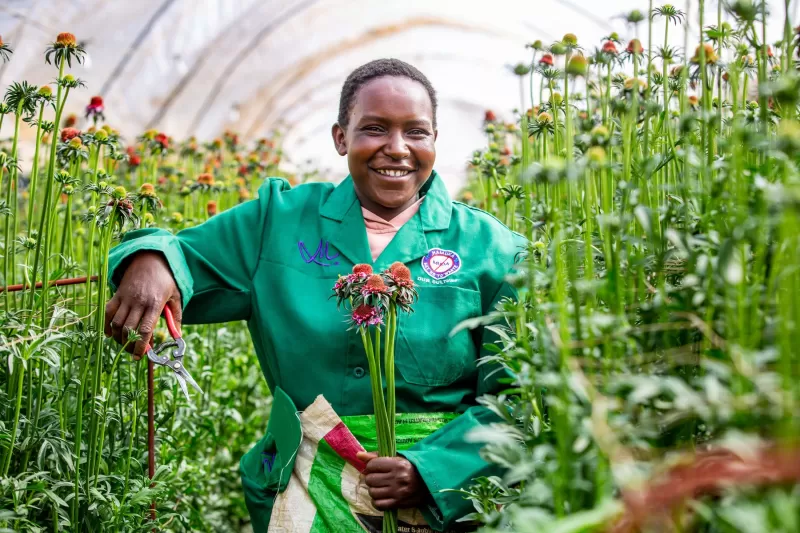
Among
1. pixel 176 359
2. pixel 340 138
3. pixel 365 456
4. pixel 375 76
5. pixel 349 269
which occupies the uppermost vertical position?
pixel 375 76

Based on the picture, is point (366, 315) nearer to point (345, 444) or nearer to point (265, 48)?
point (345, 444)

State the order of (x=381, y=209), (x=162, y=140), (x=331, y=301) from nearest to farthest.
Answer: (x=331, y=301) → (x=381, y=209) → (x=162, y=140)

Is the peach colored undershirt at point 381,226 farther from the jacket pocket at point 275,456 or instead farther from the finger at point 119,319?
the finger at point 119,319

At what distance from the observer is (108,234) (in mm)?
1866

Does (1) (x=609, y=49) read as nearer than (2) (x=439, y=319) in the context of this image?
Yes

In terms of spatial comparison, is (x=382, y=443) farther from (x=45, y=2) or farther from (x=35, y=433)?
(x=45, y=2)

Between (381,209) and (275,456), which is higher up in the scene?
(381,209)

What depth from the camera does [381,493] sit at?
2039 millimetres

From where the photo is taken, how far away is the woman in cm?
209

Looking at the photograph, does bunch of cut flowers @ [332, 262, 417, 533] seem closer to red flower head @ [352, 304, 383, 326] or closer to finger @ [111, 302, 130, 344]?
red flower head @ [352, 304, 383, 326]

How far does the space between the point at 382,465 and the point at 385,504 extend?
9cm

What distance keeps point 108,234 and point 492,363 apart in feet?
3.28

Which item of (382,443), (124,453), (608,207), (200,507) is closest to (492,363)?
(382,443)

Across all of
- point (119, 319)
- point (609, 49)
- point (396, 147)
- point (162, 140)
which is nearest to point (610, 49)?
point (609, 49)
